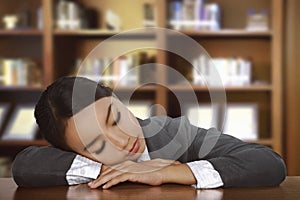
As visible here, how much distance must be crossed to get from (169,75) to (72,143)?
248cm

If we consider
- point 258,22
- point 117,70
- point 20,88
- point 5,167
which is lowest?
point 5,167

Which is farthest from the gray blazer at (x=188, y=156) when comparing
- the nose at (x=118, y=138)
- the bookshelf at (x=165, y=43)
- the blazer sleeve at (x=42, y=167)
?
the bookshelf at (x=165, y=43)

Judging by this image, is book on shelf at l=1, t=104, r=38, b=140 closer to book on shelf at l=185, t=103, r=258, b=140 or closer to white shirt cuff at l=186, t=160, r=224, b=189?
book on shelf at l=185, t=103, r=258, b=140

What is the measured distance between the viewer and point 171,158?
1090 millimetres

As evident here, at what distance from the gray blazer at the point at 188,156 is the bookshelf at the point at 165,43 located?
6.97 feet

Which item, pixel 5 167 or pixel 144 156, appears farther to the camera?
pixel 5 167

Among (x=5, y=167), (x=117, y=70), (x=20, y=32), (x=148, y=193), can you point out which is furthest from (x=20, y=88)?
(x=148, y=193)

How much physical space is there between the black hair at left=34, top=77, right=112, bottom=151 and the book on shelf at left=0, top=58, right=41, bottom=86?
2505mm

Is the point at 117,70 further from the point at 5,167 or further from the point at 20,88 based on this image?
the point at 5,167

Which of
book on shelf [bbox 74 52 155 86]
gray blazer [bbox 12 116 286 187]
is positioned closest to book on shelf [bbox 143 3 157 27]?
book on shelf [bbox 74 52 155 86]

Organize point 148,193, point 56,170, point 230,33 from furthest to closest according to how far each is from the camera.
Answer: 1. point 230,33
2. point 56,170
3. point 148,193

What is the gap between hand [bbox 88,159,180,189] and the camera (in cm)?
95

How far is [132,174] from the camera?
95 centimetres

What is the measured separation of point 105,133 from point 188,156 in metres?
0.31
